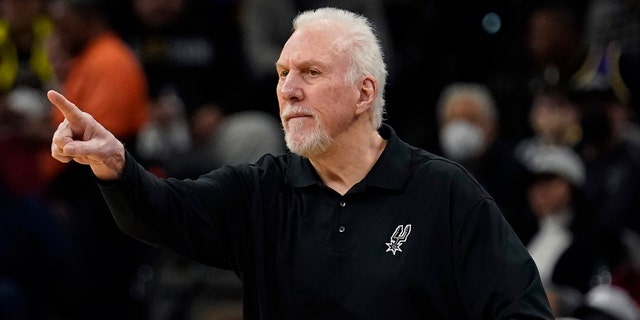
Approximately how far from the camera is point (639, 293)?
6801 mm

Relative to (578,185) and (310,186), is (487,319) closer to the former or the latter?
(310,186)

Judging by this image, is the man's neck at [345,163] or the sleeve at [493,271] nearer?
the sleeve at [493,271]

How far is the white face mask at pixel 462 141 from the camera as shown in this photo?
8.93m

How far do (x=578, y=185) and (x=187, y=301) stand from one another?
243cm

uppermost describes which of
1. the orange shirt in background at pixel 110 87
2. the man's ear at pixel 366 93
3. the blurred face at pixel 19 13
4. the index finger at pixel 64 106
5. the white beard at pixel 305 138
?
the index finger at pixel 64 106

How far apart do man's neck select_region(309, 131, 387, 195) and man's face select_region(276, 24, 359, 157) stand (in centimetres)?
7

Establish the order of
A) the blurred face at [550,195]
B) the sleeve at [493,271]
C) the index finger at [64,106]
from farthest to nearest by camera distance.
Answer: the blurred face at [550,195] < the sleeve at [493,271] < the index finger at [64,106]

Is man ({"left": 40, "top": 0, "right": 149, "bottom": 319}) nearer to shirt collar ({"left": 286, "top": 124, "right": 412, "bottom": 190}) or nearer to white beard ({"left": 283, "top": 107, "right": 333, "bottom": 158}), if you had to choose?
shirt collar ({"left": 286, "top": 124, "right": 412, "bottom": 190})

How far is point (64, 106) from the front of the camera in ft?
12.5

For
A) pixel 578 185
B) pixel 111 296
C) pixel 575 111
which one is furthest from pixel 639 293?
pixel 111 296

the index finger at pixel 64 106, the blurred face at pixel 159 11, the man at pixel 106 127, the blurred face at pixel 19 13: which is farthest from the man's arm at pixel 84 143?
the blurred face at pixel 19 13

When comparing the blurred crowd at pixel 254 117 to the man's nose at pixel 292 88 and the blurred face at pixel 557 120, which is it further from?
the man's nose at pixel 292 88

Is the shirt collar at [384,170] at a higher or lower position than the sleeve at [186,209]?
higher

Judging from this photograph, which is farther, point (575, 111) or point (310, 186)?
point (575, 111)
